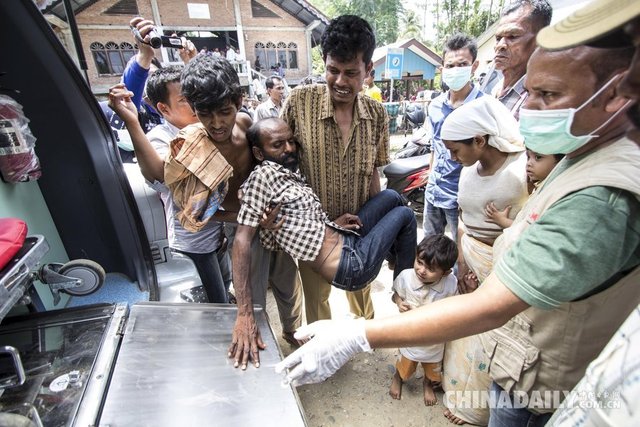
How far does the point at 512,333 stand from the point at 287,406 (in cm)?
84

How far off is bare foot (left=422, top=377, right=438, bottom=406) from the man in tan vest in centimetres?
114

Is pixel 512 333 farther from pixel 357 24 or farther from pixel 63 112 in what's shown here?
pixel 63 112

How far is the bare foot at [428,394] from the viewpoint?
2094 millimetres

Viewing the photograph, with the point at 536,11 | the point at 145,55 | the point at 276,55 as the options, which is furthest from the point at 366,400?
the point at 276,55

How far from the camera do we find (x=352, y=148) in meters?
1.98

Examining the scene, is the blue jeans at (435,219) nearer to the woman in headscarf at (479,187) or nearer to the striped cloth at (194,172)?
the woman in headscarf at (479,187)

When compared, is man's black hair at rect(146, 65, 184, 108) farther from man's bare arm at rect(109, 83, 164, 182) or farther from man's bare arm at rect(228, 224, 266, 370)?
man's bare arm at rect(228, 224, 266, 370)

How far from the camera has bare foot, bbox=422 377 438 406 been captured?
2.09 meters

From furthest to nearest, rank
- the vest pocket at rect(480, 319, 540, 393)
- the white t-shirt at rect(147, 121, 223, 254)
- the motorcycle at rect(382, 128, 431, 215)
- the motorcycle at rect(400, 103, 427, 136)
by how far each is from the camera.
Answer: the motorcycle at rect(400, 103, 427, 136)
the motorcycle at rect(382, 128, 431, 215)
the white t-shirt at rect(147, 121, 223, 254)
the vest pocket at rect(480, 319, 540, 393)

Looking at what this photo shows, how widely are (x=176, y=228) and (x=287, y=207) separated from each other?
2.67 feet

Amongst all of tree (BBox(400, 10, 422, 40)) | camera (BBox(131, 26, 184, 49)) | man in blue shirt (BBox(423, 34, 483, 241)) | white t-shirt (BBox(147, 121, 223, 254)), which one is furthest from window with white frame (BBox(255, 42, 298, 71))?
tree (BBox(400, 10, 422, 40))

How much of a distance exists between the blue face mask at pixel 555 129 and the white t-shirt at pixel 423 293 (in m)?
1.19

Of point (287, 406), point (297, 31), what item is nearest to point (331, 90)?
point (287, 406)

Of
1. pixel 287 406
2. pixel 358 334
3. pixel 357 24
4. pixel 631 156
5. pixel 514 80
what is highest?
pixel 357 24
